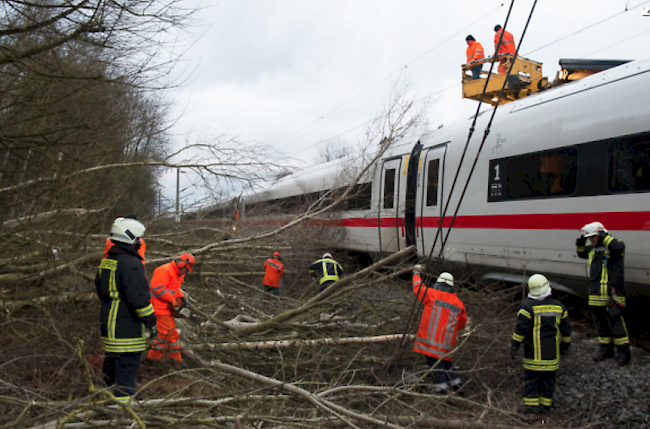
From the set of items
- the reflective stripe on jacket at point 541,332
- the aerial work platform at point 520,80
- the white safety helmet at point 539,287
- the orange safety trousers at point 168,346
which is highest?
the aerial work platform at point 520,80

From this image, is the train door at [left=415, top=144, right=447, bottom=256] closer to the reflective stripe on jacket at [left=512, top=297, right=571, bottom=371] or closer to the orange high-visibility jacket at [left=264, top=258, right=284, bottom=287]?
the orange high-visibility jacket at [left=264, top=258, right=284, bottom=287]

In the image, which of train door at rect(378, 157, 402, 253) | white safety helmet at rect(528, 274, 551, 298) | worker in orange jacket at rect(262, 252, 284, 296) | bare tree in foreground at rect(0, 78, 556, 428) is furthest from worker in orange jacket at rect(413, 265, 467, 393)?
worker in orange jacket at rect(262, 252, 284, 296)

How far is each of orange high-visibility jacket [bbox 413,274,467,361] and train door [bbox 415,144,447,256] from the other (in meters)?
2.47

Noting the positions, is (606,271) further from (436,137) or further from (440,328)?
(436,137)

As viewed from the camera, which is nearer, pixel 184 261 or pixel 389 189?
pixel 184 261

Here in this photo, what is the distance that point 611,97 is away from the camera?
4.88 meters

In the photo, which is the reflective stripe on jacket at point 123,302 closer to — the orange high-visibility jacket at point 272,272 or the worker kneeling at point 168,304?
the worker kneeling at point 168,304

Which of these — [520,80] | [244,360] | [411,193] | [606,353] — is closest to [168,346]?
[244,360]

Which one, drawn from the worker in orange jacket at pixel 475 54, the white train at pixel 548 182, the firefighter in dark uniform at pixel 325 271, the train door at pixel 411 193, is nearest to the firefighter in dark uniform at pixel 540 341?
the white train at pixel 548 182

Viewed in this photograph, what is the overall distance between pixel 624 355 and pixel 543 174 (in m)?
2.29

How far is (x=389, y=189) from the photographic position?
8930 millimetres

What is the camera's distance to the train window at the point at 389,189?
8812mm

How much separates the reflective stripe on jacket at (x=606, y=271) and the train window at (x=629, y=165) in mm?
669

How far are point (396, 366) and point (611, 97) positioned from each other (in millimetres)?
3775
